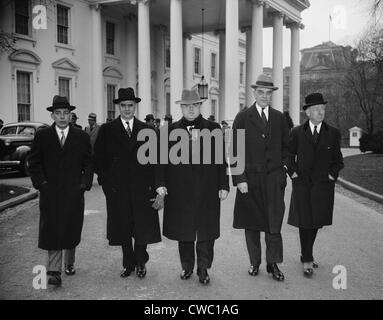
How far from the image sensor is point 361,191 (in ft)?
41.1

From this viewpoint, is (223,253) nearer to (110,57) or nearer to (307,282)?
(307,282)

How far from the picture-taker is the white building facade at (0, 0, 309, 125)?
23.2 meters

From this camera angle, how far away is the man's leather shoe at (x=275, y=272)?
509cm

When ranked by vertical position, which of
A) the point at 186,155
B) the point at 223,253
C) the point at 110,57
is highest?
the point at 110,57

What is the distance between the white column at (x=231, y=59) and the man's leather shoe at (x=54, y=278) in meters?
21.1

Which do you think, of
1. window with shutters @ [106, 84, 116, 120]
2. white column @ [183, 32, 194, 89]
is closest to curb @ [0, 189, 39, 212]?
window with shutters @ [106, 84, 116, 120]

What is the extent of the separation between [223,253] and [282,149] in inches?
69.6

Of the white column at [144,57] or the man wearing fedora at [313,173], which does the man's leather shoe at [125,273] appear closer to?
the man wearing fedora at [313,173]

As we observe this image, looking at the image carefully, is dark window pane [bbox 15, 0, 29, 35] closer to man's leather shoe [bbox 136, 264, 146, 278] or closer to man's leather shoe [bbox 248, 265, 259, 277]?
man's leather shoe [bbox 136, 264, 146, 278]

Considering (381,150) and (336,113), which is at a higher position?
(336,113)
